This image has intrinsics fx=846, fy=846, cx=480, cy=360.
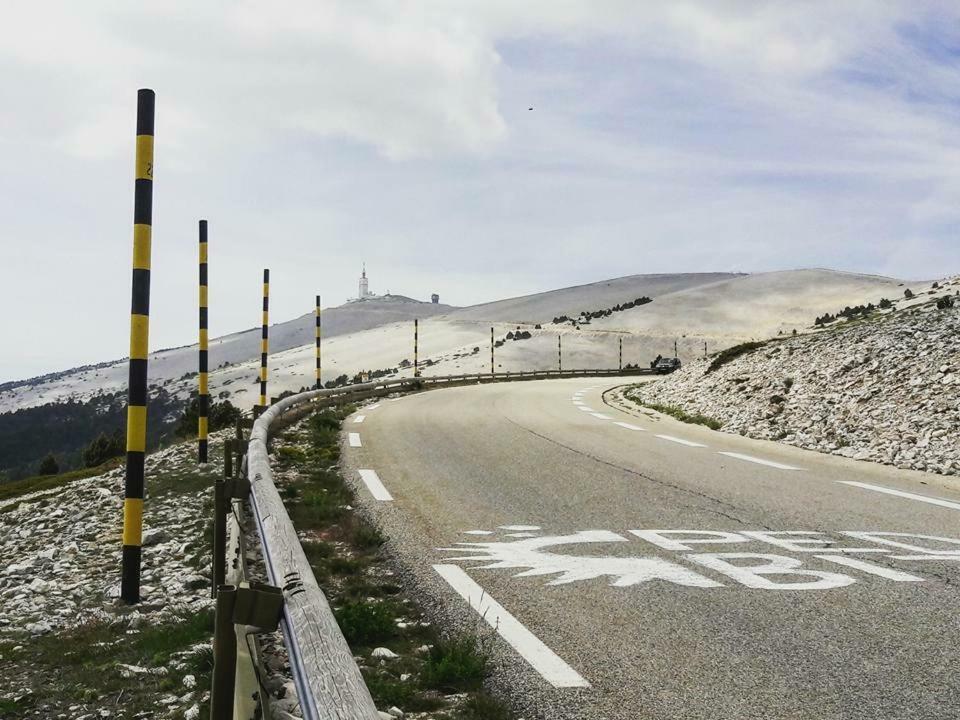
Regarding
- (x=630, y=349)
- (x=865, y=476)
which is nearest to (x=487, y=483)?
(x=865, y=476)

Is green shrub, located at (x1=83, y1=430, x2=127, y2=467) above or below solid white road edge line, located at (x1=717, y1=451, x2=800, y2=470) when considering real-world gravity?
below

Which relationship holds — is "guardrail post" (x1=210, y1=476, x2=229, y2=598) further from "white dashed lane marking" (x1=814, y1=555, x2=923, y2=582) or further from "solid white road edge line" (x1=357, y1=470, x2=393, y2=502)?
"white dashed lane marking" (x1=814, y1=555, x2=923, y2=582)

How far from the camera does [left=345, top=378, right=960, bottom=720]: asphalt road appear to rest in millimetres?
3707

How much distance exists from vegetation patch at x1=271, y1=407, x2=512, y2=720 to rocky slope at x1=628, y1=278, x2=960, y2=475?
7817 millimetres

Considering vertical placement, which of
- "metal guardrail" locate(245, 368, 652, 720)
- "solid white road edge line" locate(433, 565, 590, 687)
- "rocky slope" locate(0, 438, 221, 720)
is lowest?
"rocky slope" locate(0, 438, 221, 720)

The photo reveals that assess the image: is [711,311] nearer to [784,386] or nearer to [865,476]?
[784,386]

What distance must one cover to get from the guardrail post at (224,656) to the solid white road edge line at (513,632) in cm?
160

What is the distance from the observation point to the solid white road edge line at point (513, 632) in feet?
12.6

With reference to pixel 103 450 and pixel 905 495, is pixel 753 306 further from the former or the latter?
pixel 905 495

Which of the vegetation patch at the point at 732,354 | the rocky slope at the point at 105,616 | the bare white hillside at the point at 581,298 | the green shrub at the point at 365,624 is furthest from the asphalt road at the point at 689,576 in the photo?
the bare white hillside at the point at 581,298

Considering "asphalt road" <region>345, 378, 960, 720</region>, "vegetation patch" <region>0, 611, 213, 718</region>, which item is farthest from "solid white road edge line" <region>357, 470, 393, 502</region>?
"vegetation patch" <region>0, 611, 213, 718</region>

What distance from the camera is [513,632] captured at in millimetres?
4445

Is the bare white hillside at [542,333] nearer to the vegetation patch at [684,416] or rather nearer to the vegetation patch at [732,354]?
the vegetation patch at [732,354]

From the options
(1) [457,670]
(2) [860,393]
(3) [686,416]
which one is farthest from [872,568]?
(3) [686,416]
